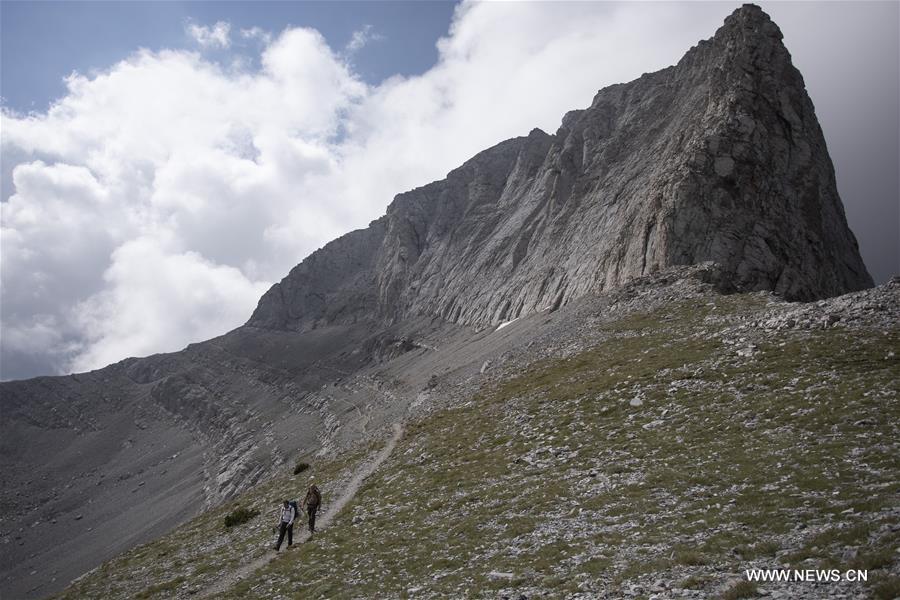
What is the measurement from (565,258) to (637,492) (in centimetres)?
9829

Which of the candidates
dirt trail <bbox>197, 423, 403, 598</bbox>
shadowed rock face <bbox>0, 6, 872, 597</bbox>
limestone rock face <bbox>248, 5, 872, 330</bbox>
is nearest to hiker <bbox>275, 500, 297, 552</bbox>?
dirt trail <bbox>197, 423, 403, 598</bbox>

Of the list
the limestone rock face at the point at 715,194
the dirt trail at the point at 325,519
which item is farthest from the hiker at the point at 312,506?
the limestone rock face at the point at 715,194

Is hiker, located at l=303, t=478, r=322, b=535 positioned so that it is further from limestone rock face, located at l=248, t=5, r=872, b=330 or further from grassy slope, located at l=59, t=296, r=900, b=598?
limestone rock face, located at l=248, t=5, r=872, b=330

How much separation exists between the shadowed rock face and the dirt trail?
2541 centimetres

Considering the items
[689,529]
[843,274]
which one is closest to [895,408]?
[689,529]

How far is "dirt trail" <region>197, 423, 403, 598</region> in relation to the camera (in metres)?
25.9

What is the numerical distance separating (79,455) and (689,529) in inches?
9157

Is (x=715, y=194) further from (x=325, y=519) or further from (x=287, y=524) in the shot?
(x=287, y=524)

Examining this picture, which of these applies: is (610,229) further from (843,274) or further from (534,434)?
(534,434)

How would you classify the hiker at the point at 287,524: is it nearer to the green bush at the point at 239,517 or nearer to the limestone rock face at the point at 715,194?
the green bush at the point at 239,517

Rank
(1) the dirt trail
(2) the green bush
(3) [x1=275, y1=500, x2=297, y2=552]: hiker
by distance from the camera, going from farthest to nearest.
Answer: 1. (2) the green bush
2. (3) [x1=275, y1=500, x2=297, y2=552]: hiker
3. (1) the dirt trail

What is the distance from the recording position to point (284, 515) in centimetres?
2911

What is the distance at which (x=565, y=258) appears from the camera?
381 ft

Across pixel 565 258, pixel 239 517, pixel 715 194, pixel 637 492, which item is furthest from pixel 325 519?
pixel 565 258
